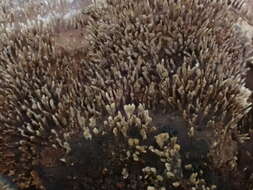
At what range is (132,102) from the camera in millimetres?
4125

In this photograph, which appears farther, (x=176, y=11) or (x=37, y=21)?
(x=37, y=21)

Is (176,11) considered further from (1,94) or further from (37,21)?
(1,94)

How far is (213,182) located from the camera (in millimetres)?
3727

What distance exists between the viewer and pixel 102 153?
405 cm

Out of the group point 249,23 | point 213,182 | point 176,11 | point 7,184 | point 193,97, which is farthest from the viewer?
point 249,23

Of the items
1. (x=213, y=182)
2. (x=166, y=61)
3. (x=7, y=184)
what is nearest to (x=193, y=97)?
(x=166, y=61)

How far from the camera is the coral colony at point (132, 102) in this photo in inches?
151

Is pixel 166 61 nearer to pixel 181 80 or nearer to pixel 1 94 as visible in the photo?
pixel 181 80

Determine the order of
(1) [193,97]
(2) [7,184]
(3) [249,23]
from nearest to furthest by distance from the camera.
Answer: (1) [193,97] < (2) [7,184] < (3) [249,23]

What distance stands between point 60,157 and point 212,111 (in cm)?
189

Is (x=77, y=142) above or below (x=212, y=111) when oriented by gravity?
below

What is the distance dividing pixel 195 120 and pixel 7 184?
2442 mm

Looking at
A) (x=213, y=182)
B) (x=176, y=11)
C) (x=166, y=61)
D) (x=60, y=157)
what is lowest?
(x=60, y=157)

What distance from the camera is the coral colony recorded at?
385 cm
